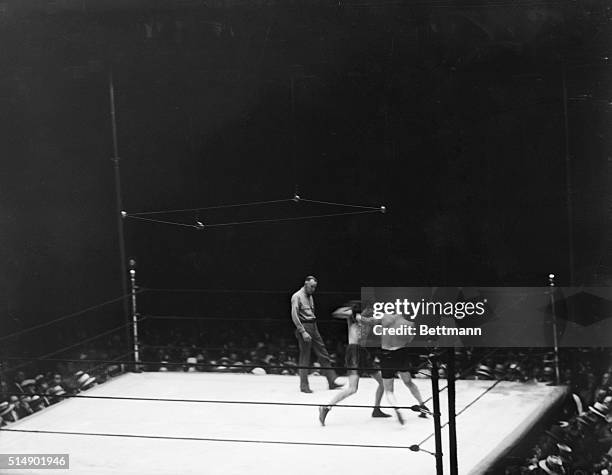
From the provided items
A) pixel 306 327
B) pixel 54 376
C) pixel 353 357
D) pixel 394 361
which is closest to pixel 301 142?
pixel 306 327

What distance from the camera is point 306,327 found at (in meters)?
7.12

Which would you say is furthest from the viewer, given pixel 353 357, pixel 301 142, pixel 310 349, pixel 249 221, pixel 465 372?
pixel 249 221

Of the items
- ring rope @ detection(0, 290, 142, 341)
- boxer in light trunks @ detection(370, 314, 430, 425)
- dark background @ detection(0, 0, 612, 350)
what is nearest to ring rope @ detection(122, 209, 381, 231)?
dark background @ detection(0, 0, 612, 350)

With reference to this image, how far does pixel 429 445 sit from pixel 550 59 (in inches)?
92.9

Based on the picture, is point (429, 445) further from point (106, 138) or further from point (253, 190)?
point (106, 138)

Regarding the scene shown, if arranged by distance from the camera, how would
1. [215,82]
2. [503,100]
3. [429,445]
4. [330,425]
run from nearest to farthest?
1. [429,445]
2. [330,425]
3. [503,100]
4. [215,82]

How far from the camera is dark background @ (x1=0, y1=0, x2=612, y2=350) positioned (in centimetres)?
678

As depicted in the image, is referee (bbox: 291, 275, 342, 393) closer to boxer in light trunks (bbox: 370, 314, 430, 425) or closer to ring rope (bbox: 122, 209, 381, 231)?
ring rope (bbox: 122, 209, 381, 231)

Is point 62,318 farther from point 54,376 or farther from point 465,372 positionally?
point 465,372

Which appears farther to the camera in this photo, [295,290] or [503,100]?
[295,290]

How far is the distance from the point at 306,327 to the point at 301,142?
1.16 m

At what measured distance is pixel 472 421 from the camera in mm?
6398

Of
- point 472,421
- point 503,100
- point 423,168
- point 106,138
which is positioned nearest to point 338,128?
point 423,168

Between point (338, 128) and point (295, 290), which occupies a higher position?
point (338, 128)
